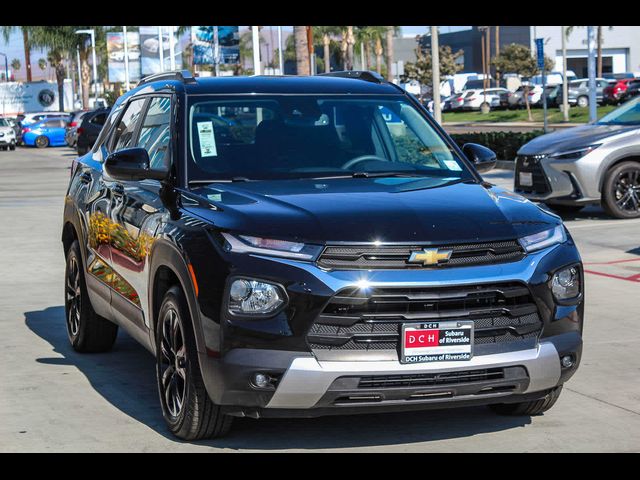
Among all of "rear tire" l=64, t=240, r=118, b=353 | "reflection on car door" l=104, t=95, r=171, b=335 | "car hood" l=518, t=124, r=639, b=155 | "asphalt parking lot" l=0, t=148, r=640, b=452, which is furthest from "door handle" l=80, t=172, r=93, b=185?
"car hood" l=518, t=124, r=639, b=155

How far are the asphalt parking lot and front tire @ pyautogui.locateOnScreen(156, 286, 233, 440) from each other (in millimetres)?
103

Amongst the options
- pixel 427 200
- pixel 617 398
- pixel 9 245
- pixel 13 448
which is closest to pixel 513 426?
pixel 617 398

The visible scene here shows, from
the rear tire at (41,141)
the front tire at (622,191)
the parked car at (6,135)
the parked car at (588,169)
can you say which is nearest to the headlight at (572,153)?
the parked car at (588,169)

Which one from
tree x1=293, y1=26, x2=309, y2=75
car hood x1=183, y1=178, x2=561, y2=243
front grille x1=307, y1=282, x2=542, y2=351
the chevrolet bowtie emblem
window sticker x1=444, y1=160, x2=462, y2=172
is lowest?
front grille x1=307, y1=282, x2=542, y2=351

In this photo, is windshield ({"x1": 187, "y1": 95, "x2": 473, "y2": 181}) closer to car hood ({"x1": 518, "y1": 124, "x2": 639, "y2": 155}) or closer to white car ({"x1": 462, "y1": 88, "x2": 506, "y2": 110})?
car hood ({"x1": 518, "y1": 124, "x2": 639, "y2": 155})

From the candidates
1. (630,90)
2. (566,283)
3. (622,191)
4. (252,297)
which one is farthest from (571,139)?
(630,90)

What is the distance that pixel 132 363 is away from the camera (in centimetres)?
795

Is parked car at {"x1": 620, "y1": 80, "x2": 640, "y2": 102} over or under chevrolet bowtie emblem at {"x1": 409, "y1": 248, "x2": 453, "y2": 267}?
over

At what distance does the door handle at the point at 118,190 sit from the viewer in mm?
7048

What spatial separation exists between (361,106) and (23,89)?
274 ft

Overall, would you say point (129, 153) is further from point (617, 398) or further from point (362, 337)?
point (617, 398)

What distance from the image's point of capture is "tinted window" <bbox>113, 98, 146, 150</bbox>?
7.51 m

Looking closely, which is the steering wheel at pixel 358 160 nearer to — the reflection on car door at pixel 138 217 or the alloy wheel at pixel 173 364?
the reflection on car door at pixel 138 217

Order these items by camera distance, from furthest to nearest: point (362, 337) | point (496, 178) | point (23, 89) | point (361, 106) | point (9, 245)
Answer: point (23, 89)
point (496, 178)
point (9, 245)
point (361, 106)
point (362, 337)
